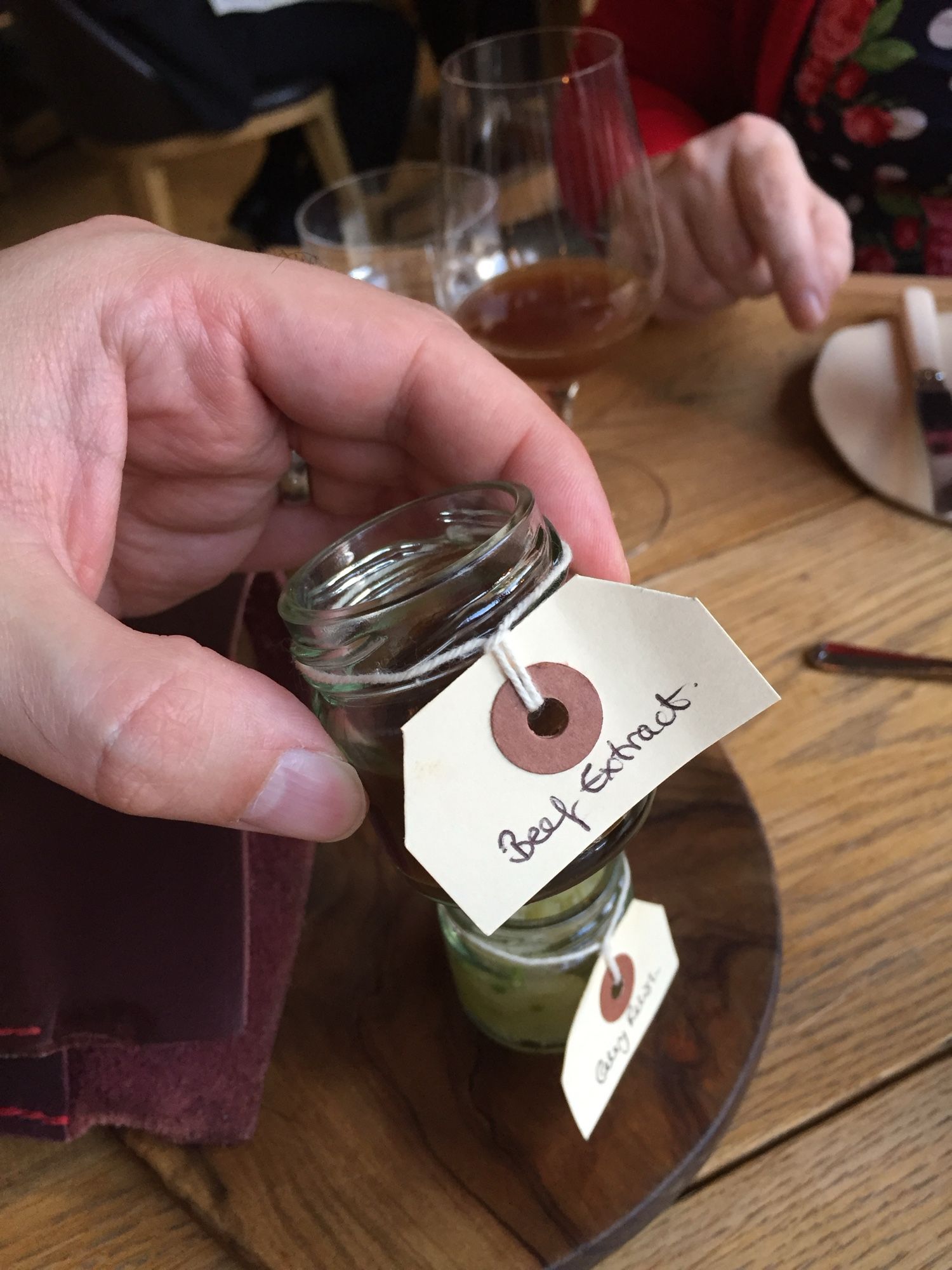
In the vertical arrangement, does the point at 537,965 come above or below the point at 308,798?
below

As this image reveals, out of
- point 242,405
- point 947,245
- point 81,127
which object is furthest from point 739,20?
point 81,127

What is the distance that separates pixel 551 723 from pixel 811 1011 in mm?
208

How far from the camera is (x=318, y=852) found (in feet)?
1.53

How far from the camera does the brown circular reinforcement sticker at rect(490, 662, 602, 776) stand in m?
0.27

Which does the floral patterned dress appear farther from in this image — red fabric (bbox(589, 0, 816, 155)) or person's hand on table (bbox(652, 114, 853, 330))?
person's hand on table (bbox(652, 114, 853, 330))

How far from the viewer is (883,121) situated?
31.4 inches

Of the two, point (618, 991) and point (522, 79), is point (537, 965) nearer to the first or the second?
point (618, 991)

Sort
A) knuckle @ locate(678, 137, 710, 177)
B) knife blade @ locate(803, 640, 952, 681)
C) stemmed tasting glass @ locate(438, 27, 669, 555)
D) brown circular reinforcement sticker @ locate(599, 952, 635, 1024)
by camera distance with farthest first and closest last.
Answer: knuckle @ locate(678, 137, 710, 177) → stemmed tasting glass @ locate(438, 27, 669, 555) → knife blade @ locate(803, 640, 952, 681) → brown circular reinforcement sticker @ locate(599, 952, 635, 1024)

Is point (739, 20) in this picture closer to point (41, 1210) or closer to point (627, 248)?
point (627, 248)

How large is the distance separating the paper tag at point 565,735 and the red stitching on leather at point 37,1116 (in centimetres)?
22

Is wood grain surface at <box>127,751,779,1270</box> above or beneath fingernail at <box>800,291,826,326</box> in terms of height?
beneath

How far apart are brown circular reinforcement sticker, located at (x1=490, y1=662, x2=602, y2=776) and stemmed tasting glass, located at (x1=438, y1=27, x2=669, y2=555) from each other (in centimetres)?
35

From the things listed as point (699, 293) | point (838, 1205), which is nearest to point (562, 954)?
point (838, 1205)

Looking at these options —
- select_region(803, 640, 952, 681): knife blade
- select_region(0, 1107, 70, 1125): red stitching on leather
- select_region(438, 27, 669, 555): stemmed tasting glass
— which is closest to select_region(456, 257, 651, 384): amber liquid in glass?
select_region(438, 27, 669, 555): stemmed tasting glass
